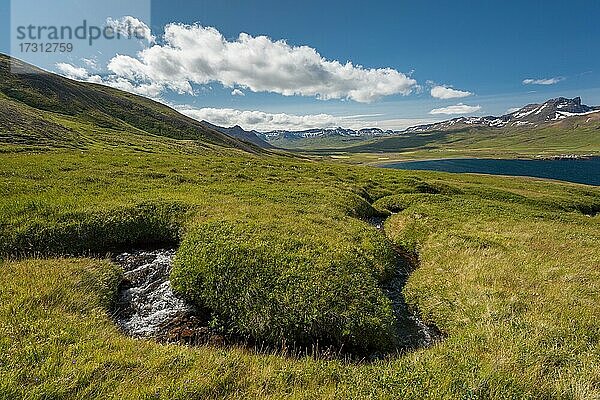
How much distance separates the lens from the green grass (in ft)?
28.8

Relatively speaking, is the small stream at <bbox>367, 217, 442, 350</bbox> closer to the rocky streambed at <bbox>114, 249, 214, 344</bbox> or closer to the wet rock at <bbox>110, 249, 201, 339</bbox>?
the rocky streambed at <bbox>114, 249, 214, 344</bbox>

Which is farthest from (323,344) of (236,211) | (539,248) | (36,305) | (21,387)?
(539,248)

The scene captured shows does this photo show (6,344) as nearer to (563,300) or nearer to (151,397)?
(151,397)

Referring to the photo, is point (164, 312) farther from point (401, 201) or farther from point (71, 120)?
point (71, 120)

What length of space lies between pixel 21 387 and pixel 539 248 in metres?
25.8

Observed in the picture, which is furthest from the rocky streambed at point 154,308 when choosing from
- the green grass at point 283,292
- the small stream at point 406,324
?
the small stream at point 406,324

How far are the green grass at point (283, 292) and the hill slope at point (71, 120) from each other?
34083mm

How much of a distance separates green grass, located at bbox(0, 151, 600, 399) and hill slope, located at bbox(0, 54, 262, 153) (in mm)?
34083

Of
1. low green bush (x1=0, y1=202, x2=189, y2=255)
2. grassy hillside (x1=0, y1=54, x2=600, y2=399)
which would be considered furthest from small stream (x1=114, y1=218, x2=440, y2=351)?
low green bush (x1=0, y1=202, x2=189, y2=255)

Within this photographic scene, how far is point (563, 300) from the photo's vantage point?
14023 millimetres

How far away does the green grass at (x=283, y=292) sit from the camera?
28.8 ft

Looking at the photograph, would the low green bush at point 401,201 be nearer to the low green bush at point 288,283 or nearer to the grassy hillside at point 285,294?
the grassy hillside at point 285,294

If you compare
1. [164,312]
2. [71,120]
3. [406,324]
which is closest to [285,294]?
[164,312]

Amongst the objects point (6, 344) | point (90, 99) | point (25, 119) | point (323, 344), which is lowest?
point (323, 344)
